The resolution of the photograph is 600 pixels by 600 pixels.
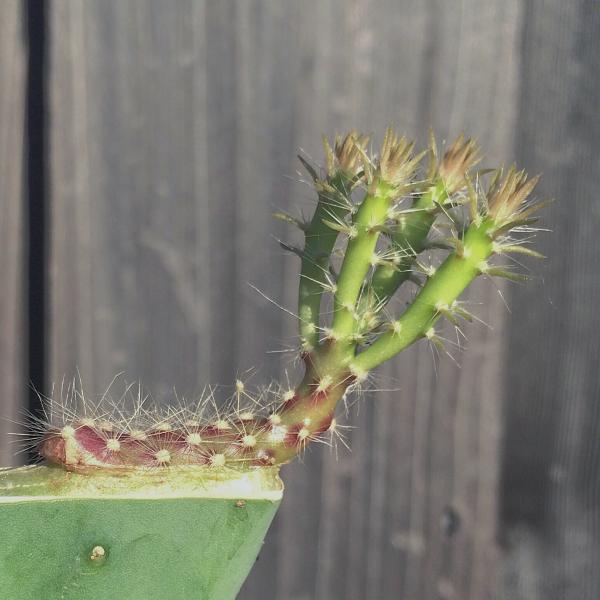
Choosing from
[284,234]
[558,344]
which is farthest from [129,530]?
[558,344]

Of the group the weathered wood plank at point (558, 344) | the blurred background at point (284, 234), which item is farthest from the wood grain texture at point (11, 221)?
the weathered wood plank at point (558, 344)

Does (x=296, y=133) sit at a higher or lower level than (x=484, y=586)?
higher

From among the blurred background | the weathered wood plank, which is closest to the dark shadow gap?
the blurred background

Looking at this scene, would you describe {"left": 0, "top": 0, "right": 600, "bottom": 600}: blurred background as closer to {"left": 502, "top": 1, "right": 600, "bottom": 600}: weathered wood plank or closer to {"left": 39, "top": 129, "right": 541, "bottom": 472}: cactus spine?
{"left": 502, "top": 1, "right": 600, "bottom": 600}: weathered wood plank

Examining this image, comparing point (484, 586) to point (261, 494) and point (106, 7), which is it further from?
point (106, 7)

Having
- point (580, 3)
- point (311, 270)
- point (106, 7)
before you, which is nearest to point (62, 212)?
point (106, 7)

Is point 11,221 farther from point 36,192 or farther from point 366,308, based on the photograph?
point 366,308
